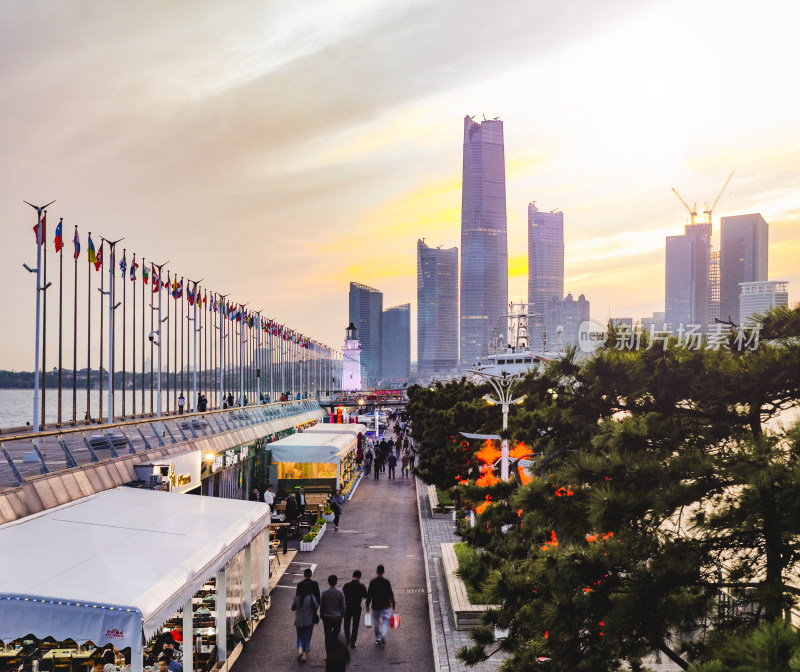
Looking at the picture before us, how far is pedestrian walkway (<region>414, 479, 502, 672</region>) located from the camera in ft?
40.6

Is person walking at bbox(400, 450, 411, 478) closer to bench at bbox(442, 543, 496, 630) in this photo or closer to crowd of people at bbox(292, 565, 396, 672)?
bench at bbox(442, 543, 496, 630)

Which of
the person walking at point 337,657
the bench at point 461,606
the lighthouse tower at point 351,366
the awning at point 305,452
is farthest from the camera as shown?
the lighthouse tower at point 351,366

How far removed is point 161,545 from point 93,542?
0.87m

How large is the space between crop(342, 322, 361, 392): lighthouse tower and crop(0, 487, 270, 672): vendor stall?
13326 centimetres

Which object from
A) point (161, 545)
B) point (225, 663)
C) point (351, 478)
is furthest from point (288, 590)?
point (351, 478)

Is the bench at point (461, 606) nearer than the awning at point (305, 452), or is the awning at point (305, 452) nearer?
the bench at point (461, 606)

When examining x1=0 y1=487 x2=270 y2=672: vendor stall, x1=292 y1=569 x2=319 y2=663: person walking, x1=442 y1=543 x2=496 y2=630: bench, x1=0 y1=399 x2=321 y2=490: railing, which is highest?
x1=0 y1=399 x2=321 y2=490: railing

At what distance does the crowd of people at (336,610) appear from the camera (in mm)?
12828

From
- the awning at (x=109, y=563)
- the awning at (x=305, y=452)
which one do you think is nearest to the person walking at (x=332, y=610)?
the awning at (x=109, y=563)

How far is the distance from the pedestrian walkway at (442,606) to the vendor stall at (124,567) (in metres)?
3.73

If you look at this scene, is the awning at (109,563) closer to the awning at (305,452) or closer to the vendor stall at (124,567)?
the vendor stall at (124,567)

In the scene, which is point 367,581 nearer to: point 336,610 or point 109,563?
point 336,610

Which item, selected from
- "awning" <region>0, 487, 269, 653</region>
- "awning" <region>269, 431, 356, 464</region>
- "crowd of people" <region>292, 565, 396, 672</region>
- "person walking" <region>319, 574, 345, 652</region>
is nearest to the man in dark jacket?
"crowd of people" <region>292, 565, 396, 672</region>

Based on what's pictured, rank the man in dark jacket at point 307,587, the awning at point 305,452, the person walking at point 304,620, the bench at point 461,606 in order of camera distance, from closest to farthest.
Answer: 1. the person walking at point 304,620
2. the man in dark jacket at point 307,587
3. the bench at point 461,606
4. the awning at point 305,452
